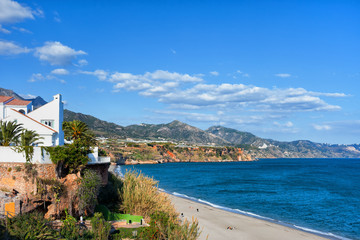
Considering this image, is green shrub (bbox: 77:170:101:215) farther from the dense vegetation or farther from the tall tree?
the tall tree

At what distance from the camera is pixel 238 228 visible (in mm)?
31312

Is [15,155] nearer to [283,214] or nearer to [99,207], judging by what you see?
[99,207]

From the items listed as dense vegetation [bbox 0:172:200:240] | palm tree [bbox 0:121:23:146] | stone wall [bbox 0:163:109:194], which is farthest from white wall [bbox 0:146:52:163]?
palm tree [bbox 0:121:23:146]

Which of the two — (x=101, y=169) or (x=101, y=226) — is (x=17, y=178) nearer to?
(x=101, y=226)

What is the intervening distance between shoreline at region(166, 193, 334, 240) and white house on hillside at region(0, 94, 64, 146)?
55.2 ft

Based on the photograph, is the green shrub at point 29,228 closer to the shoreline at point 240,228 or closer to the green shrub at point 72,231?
the green shrub at point 72,231

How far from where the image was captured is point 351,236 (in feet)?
101

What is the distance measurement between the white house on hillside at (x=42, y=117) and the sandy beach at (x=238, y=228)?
58.5ft

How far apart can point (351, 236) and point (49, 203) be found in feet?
98.4

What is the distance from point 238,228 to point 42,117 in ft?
81.6

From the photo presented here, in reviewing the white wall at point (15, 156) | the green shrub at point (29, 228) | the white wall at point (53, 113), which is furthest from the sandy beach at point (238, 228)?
the white wall at point (53, 113)

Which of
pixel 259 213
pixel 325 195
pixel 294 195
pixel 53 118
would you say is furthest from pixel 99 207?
pixel 325 195

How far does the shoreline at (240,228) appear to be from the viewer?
2852cm

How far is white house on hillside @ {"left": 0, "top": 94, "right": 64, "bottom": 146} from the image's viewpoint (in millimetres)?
29016
